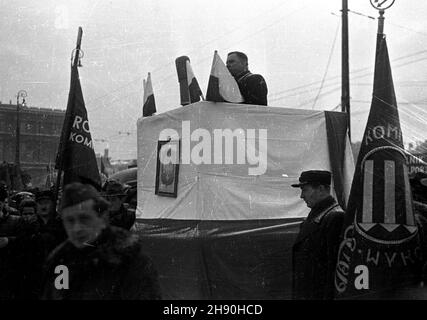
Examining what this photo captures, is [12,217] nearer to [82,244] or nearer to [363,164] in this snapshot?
[82,244]

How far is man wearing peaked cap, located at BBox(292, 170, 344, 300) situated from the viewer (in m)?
3.55

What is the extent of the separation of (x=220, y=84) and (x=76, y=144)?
1.42 metres

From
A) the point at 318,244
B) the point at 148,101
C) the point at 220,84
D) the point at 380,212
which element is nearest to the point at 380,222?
the point at 380,212

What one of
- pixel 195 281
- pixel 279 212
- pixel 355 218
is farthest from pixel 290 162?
pixel 355 218

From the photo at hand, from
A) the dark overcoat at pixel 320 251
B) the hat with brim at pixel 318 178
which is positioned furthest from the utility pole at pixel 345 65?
the dark overcoat at pixel 320 251

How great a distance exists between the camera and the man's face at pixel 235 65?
17.9ft

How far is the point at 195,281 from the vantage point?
4719 millimetres

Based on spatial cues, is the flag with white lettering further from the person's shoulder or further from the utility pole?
the utility pole

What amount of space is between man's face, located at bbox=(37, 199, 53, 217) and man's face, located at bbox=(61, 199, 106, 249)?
210 centimetres

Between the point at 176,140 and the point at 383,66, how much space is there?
2.22 m

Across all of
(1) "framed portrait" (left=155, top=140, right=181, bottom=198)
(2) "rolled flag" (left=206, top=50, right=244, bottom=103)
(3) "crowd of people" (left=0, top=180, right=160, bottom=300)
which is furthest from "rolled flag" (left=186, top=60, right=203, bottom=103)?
(3) "crowd of people" (left=0, top=180, right=160, bottom=300)

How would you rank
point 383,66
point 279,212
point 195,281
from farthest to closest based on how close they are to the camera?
1. point 279,212
2. point 195,281
3. point 383,66

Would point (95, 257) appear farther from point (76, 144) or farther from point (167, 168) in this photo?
point (167, 168)

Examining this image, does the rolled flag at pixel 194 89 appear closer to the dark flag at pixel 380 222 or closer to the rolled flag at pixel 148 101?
the rolled flag at pixel 148 101
